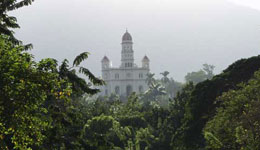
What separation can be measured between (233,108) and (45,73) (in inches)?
568

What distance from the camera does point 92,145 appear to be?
1103 inches

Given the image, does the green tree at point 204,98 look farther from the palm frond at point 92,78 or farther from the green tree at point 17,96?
the green tree at point 17,96

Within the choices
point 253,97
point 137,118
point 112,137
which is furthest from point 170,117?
point 253,97

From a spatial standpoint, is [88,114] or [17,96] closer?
[17,96]

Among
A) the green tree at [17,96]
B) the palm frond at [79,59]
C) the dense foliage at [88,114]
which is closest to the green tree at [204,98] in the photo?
the dense foliage at [88,114]

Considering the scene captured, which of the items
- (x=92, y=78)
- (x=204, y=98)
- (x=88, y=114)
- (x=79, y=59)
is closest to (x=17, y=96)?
(x=92, y=78)

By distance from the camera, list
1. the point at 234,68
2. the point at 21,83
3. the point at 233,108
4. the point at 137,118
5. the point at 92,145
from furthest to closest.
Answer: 1. the point at 137,118
2. the point at 234,68
3. the point at 233,108
4. the point at 92,145
5. the point at 21,83

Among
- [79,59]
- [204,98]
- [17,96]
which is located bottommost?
[17,96]

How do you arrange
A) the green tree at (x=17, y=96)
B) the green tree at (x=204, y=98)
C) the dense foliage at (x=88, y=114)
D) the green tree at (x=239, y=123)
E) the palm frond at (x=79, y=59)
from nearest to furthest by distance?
the green tree at (x=17, y=96) → the dense foliage at (x=88, y=114) → the palm frond at (x=79, y=59) → the green tree at (x=239, y=123) → the green tree at (x=204, y=98)

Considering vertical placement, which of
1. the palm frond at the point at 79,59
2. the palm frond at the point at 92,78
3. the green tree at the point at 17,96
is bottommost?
the green tree at the point at 17,96

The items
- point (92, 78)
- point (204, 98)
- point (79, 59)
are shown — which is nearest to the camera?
point (92, 78)

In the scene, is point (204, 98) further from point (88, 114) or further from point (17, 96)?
point (17, 96)

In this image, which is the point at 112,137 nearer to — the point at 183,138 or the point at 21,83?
the point at 183,138

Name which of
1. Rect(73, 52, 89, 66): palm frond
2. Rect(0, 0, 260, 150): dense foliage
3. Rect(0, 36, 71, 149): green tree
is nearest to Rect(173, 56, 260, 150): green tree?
Rect(0, 0, 260, 150): dense foliage
